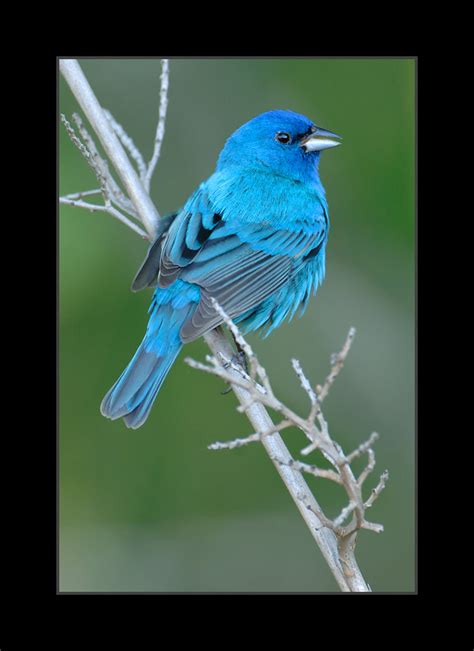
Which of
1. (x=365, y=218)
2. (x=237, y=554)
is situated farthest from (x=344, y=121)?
(x=237, y=554)

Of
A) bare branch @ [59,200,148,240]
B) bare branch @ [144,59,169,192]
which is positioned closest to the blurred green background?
bare branch @ [59,200,148,240]

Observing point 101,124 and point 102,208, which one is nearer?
point 102,208

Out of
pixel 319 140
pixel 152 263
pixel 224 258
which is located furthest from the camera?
pixel 319 140

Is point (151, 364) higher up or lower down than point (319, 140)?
lower down

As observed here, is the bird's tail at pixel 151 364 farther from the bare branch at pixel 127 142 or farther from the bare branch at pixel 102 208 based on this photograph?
the bare branch at pixel 127 142

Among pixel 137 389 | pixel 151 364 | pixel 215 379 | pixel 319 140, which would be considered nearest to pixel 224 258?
pixel 151 364

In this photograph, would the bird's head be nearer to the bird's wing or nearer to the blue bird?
the blue bird

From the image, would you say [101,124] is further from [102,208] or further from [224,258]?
[224,258]
